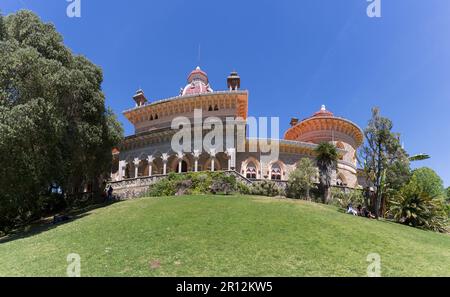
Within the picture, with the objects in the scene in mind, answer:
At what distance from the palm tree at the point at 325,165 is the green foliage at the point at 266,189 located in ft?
13.2

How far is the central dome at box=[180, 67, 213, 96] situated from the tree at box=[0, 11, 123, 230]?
2468 centimetres

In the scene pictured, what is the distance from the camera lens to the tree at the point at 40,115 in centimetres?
1984

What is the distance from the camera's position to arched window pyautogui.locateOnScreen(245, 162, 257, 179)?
39094mm

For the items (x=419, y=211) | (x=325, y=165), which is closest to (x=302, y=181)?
(x=325, y=165)

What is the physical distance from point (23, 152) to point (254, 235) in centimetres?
1471

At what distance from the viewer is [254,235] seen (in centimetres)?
1462

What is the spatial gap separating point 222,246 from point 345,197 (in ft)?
67.4

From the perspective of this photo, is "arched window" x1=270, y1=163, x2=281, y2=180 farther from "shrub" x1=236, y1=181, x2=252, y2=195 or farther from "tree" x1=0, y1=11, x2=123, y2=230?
"tree" x1=0, y1=11, x2=123, y2=230

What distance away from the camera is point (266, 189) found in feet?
101

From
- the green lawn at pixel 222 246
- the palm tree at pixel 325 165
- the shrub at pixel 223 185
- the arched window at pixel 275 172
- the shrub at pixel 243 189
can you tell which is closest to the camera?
the green lawn at pixel 222 246

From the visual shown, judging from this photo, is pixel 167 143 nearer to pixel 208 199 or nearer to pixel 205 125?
pixel 205 125

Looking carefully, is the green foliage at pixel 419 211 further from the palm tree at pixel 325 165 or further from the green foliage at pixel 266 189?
the green foliage at pixel 266 189

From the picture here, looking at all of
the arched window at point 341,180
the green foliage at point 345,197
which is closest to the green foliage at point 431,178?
the arched window at point 341,180
